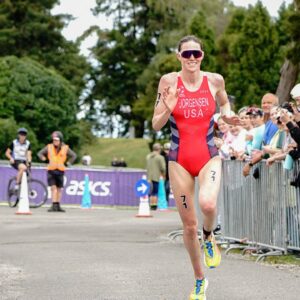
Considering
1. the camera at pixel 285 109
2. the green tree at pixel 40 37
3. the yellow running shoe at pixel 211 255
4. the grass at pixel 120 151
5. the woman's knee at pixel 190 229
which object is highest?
the green tree at pixel 40 37

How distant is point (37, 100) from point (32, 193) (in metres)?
33.6

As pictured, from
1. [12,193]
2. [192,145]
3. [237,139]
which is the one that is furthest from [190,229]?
[12,193]

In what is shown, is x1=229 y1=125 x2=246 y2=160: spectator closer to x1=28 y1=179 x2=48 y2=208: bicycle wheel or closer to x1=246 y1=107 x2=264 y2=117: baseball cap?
x1=246 y1=107 x2=264 y2=117: baseball cap

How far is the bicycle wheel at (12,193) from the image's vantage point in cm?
2767

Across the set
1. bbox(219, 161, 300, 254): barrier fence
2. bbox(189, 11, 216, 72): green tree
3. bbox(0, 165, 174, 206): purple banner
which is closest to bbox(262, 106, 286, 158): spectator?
bbox(219, 161, 300, 254): barrier fence

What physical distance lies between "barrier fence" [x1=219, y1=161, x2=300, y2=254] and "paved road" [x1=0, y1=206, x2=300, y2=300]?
522 mm

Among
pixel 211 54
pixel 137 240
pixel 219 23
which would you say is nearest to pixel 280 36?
pixel 211 54

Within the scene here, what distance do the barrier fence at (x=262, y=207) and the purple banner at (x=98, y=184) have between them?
17251 mm

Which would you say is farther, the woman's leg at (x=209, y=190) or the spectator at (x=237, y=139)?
the spectator at (x=237, y=139)

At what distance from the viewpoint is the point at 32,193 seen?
27875 millimetres

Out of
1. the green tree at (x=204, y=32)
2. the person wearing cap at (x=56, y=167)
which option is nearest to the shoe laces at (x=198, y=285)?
the person wearing cap at (x=56, y=167)

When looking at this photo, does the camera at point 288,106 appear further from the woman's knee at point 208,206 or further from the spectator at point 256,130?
the woman's knee at point 208,206

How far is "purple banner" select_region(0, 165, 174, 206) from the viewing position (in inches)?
1262

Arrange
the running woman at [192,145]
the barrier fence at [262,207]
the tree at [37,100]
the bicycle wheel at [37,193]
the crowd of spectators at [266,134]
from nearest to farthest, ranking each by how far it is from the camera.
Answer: the running woman at [192,145]
the crowd of spectators at [266,134]
the barrier fence at [262,207]
the bicycle wheel at [37,193]
the tree at [37,100]
